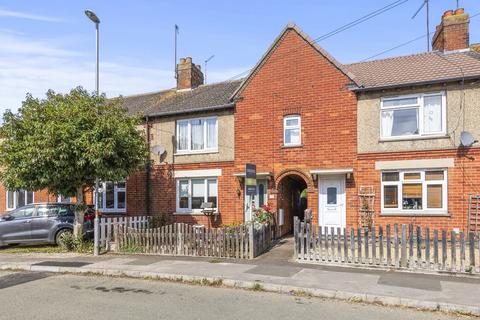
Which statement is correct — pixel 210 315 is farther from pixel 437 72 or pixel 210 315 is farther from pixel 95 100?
pixel 437 72

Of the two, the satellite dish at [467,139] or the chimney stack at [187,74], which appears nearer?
the satellite dish at [467,139]

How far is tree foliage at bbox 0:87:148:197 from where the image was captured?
42.4ft

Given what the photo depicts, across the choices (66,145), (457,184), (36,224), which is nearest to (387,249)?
(457,184)

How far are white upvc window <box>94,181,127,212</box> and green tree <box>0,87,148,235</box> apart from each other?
4.86 metres

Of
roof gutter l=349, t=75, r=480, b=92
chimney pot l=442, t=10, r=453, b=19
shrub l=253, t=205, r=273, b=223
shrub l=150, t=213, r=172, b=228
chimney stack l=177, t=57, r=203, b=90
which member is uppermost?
chimney pot l=442, t=10, r=453, b=19

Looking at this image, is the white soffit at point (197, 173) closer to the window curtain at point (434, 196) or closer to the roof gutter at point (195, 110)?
the roof gutter at point (195, 110)

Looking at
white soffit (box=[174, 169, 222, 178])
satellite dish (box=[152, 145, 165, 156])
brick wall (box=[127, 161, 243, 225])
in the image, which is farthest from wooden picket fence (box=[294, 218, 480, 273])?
satellite dish (box=[152, 145, 165, 156])

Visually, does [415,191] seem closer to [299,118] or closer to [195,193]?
[299,118]

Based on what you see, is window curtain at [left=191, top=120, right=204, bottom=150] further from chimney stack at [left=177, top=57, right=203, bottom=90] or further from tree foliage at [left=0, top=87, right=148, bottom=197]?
chimney stack at [left=177, top=57, right=203, bottom=90]

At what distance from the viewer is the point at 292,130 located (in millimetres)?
15984

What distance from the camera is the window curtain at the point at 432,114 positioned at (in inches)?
543

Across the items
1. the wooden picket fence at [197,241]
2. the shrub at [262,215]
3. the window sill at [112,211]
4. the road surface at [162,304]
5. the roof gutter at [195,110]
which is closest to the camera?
the road surface at [162,304]

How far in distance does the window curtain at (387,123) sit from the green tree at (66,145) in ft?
29.6

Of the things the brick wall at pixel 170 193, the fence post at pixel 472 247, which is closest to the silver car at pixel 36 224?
the brick wall at pixel 170 193
